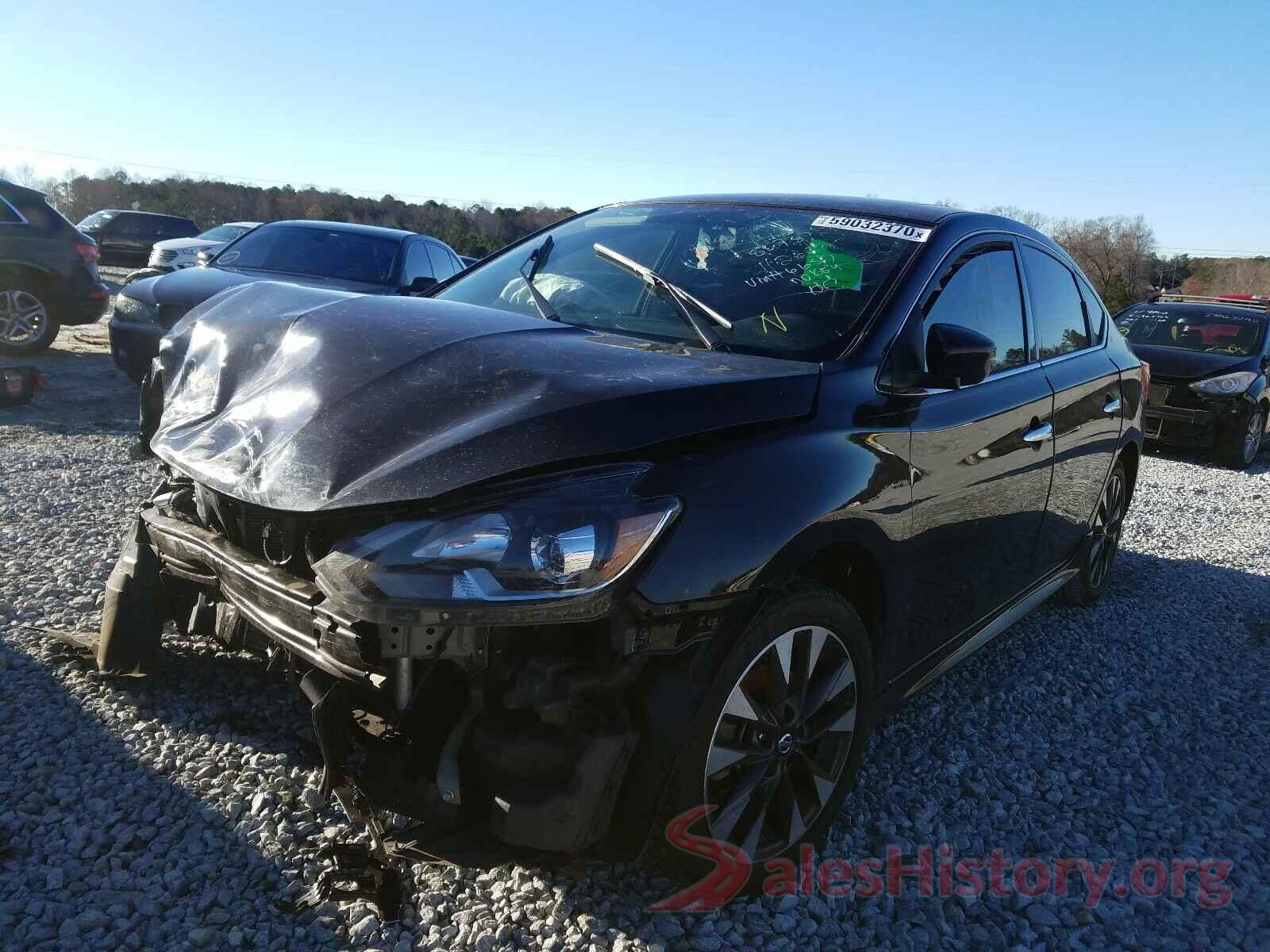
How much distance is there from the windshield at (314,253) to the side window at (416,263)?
0.41 feet

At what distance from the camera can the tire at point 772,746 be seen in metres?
2.14

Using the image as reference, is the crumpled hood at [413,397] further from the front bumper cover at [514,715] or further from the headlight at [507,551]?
the front bumper cover at [514,715]

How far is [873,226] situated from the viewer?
10.6 ft

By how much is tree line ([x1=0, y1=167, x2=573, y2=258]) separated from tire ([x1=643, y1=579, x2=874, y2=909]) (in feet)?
133

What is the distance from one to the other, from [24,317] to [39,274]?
0.50m

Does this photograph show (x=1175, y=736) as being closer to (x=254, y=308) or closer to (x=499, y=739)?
(x=499, y=739)

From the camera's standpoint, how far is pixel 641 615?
6.38 feet

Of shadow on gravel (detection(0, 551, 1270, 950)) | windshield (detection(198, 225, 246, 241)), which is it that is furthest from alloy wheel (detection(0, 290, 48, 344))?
shadow on gravel (detection(0, 551, 1270, 950))

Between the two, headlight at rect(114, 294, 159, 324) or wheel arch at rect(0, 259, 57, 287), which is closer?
headlight at rect(114, 294, 159, 324)

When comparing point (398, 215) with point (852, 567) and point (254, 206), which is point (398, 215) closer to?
point (254, 206)

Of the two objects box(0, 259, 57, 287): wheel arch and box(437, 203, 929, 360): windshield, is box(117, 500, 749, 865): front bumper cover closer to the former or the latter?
box(437, 203, 929, 360): windshield

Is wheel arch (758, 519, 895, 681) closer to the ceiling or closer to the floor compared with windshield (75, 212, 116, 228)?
closer to the floor

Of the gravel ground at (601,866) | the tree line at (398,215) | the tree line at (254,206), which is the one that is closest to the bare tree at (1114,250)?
the tree line at (398,215)

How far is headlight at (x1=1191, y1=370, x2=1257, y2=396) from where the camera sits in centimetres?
1004
